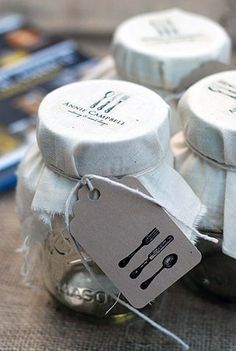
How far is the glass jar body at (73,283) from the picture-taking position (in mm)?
446

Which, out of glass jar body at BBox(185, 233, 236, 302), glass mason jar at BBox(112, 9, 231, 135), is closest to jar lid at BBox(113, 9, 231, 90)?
glass mason jar at BBox(112, 9, 231, 135)

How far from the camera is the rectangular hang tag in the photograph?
387mm

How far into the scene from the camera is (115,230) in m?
0.39

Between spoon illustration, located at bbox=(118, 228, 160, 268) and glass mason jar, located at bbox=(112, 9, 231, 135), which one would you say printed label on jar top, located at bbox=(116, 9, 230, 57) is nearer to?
glass mason jar, located at bbox=(112, 9, 231, 135)

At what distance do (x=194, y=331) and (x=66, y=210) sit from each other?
0.45 ft

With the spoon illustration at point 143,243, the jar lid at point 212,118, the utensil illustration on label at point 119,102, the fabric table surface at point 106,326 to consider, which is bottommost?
the fabric table surface at point 106,326

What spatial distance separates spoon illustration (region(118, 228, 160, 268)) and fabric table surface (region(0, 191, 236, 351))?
0.24ft

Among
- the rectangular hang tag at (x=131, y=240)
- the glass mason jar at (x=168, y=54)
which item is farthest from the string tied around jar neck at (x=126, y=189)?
the glass mason jar at (x=168, y=54)

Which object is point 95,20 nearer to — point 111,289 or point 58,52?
point 58,52

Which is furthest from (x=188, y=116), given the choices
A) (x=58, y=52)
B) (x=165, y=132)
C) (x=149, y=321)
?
(x=58, y=52)

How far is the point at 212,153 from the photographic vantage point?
41 centimetres

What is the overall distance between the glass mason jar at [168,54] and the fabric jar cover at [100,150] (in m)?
0.07

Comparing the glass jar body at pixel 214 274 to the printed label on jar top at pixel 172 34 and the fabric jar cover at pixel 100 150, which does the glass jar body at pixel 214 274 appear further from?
the printed label on jar top at pixel 172 34

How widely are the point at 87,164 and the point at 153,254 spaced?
2.8 inches
